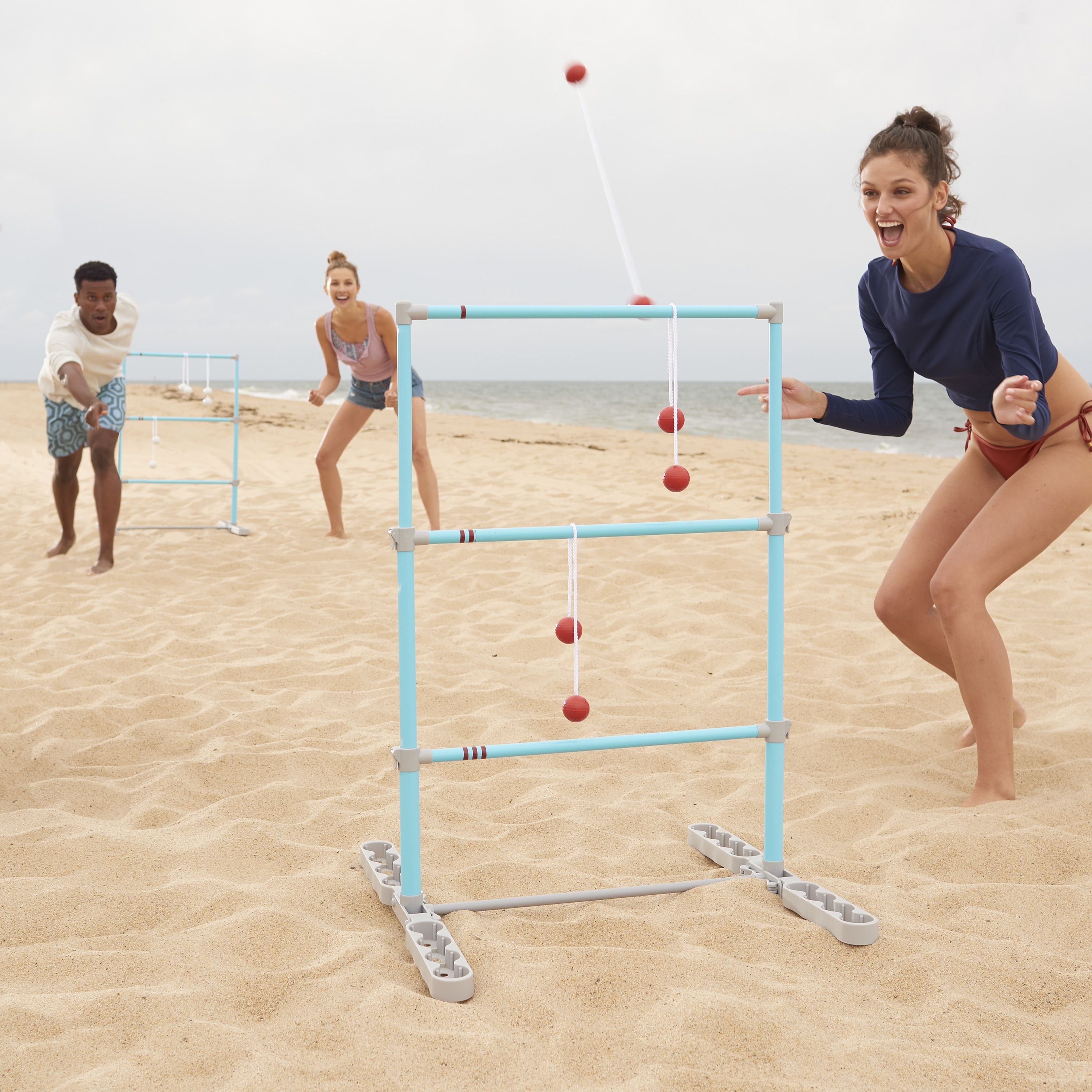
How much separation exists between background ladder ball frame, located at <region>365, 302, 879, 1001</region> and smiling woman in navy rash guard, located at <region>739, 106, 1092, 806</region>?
0.31m

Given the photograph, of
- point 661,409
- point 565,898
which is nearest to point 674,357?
point 565,898

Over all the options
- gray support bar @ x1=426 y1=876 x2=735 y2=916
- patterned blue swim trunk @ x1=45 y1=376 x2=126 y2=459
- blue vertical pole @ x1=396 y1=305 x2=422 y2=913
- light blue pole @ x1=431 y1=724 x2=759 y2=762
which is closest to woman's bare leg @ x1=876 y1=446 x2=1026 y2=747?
light blue pole @ x1=431 y1=724 x2=759 y2=762

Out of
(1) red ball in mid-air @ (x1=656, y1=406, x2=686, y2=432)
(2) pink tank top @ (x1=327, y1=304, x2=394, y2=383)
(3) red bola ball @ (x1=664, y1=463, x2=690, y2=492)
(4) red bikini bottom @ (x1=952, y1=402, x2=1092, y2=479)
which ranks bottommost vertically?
(3) red bola ball @ (x1=664, y1=463, x2=690, y2=492)

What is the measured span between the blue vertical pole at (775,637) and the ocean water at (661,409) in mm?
7319

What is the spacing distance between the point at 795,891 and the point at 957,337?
1.36m

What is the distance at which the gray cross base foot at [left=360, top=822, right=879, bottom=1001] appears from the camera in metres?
1.92

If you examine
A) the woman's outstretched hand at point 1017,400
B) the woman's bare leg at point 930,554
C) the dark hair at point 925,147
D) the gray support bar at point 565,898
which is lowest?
the gray support bar at point 565,898

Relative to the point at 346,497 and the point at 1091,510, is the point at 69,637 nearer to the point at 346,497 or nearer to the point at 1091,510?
the point at 346,497

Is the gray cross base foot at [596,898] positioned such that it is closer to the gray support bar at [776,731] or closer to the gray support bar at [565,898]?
the gray support bar at [565,898]

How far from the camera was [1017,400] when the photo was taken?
2.20 meters

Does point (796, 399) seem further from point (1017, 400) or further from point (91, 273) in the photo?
point (91, 273)

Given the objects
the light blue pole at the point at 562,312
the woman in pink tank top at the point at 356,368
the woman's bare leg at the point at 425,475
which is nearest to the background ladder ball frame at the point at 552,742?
the light blue pole at the point at 562,312

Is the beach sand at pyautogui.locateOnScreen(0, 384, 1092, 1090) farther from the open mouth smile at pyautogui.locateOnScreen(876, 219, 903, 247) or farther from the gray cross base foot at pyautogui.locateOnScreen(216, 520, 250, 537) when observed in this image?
the open mouth smile at pyautogui.locateOnScreen(876, 219, 903, 247)

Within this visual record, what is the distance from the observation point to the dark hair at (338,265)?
5.99 meters
